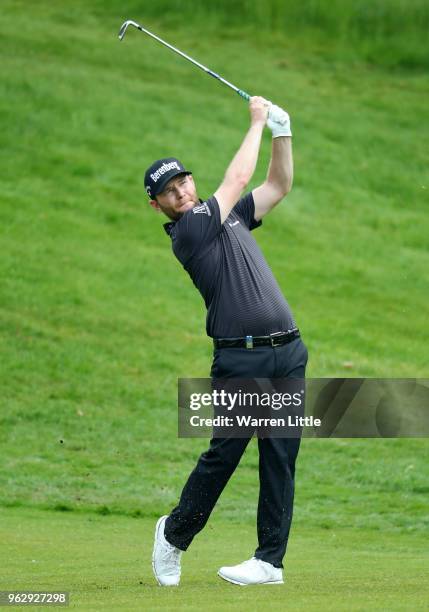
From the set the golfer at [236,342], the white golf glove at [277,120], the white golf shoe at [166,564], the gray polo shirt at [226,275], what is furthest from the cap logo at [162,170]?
the white golf shoe at [166,564]

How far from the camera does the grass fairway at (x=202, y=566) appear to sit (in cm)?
560

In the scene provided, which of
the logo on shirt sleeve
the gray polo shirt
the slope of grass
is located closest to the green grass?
the slope of grass

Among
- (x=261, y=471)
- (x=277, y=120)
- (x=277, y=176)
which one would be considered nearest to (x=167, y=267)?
(x=277, y=176)

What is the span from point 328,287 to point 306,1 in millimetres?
13269

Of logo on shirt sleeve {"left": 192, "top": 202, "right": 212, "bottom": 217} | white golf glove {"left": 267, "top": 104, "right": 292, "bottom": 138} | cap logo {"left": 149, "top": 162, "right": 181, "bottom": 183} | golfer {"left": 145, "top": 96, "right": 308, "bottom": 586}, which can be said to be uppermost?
white golf glove {"left": 267, "top": 104, "right": 292, "bottom": 138}

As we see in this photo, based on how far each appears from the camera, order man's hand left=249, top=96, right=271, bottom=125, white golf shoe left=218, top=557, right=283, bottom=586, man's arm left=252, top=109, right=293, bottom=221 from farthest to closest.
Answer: man's arm left=252, top=109, right=293, bottom=221, man's hand left=249, top=96, right=271, bottom=125, white golf shoe left=218, top=557, right=283, bottom=586

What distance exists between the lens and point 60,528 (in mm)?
9766

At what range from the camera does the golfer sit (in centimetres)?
649

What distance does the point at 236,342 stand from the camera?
6520 millimetres

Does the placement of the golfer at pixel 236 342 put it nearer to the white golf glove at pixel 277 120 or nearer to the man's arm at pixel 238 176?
the man's arm at pixel 238 176

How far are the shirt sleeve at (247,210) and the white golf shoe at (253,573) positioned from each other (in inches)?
72.8

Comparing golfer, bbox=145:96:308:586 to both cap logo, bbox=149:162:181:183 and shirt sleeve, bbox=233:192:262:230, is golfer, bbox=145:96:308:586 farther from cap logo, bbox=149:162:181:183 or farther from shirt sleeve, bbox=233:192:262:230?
shirt sleeve, bbox=233:192:262:230

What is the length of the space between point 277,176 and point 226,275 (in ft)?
2.64

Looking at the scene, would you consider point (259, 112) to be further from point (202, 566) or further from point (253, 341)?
point (202, 566)
